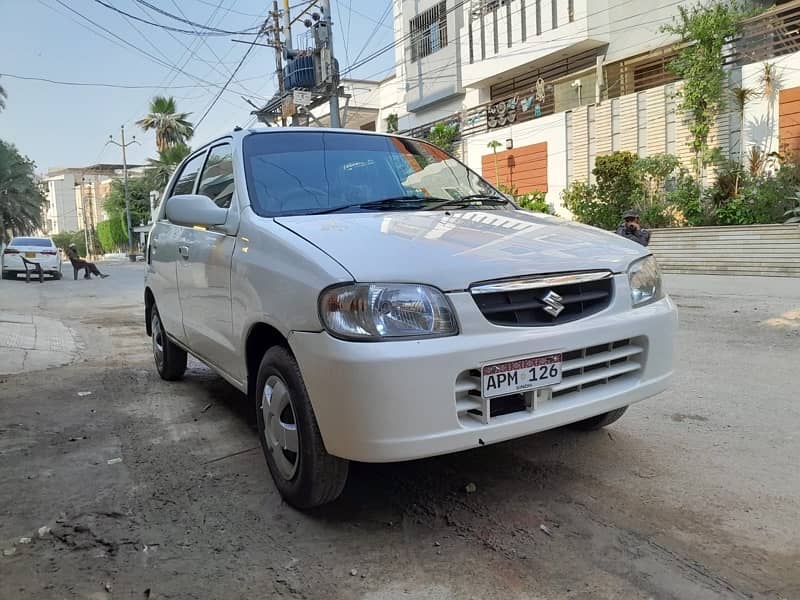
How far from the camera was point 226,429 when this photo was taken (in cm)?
402

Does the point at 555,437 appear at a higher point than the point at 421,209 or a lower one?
lower

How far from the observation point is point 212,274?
3.50 meters

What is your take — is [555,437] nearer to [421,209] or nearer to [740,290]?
[421,209]

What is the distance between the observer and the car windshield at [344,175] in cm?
327

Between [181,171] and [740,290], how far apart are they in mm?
8723

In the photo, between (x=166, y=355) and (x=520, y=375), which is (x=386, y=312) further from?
(x=166, y=355)

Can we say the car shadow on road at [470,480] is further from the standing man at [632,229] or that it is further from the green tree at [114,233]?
the green tree at [114,233]

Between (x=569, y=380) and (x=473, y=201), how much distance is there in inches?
55.7

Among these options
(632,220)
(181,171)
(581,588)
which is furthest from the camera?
(632,220)

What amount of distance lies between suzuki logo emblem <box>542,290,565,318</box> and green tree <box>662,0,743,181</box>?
1365cm

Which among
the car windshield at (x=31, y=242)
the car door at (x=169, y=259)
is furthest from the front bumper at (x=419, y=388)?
the car windshield at (x=31, y=242)

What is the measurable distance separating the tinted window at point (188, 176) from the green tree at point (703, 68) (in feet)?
42.3

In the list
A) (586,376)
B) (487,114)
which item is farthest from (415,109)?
(586,376)

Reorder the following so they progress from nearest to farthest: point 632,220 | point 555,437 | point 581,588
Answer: point 581,588, point 555,437, point 632,220
